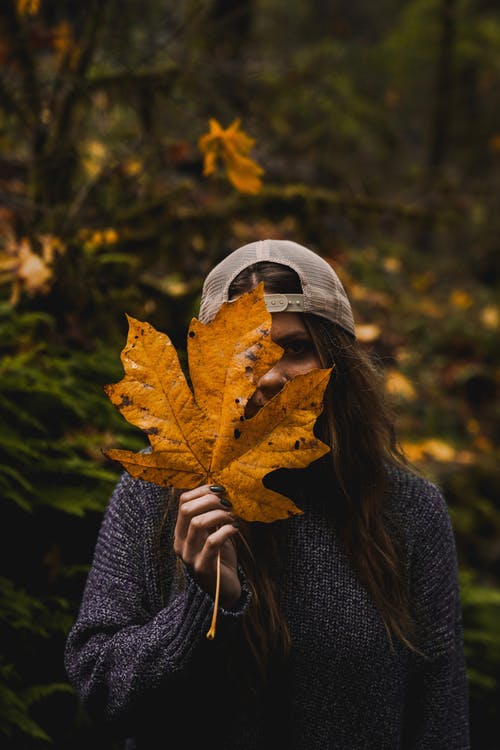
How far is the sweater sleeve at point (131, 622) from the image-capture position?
121cm

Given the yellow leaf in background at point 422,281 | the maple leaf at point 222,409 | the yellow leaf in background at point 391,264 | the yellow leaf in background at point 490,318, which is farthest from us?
the yellow leaf in background at point 422,281

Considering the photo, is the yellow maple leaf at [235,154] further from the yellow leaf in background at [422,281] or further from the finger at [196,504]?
the yellow leaf in background at [422,281]

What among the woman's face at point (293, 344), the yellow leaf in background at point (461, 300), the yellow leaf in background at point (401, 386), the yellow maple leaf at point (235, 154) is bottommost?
the woman's face at point (293, 344)

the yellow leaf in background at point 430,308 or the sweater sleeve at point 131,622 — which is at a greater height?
the yellow leaf in background at point 430,308

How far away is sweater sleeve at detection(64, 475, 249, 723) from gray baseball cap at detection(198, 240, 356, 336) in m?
0.51

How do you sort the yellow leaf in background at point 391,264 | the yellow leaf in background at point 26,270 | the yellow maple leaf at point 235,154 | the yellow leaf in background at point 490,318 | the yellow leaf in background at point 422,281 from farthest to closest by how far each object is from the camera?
the yellow leaf in background at point 422,281
the yellow leaf in background at point 490,318
the yellow leaf in background at point 391,264
the yellow leaf in background at point 26,270
the yellow maple leaf at point 235,154

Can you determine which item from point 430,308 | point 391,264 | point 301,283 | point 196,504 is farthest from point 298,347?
point 391,264

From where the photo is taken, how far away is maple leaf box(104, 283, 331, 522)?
1.05 meters

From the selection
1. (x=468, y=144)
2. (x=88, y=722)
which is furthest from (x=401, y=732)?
(x=468, y=144)

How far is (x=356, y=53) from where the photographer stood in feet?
28.9

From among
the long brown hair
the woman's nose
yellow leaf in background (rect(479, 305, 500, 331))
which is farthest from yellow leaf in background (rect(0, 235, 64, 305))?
yellow leaf in background (rect(479, 305, 500, 331))

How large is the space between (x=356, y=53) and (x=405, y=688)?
9031mm

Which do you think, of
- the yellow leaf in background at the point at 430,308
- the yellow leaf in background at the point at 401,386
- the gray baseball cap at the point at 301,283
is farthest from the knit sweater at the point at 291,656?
the yellow leaf in background at the point at 430,308

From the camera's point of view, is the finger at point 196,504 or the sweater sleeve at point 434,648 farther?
the sweater sleeve at point 434,648
